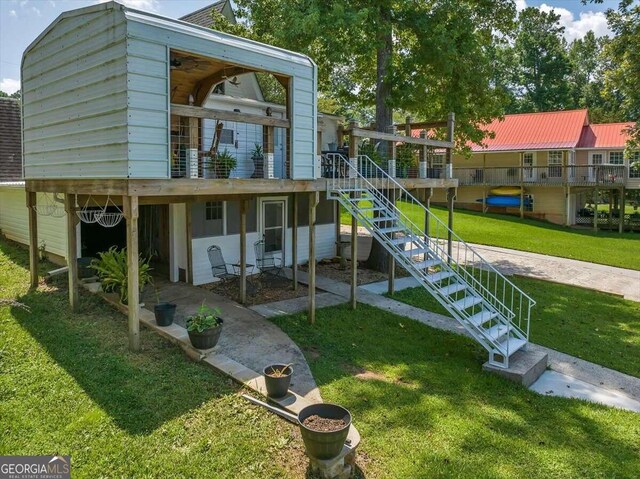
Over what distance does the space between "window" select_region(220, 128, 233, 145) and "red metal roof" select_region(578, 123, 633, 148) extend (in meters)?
26.0

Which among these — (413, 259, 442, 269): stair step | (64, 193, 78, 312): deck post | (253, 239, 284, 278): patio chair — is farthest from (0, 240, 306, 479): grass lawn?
(253, 239, 284, 278): patio chair

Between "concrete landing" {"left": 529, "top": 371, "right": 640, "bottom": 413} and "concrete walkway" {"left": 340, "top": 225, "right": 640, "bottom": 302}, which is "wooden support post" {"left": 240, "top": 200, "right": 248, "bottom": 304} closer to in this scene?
"concrete landing" {"left": 529, "top": 371, "right": 640, "bottom": 413}

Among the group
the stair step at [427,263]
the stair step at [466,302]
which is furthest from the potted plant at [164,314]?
the stair step at [466,302]

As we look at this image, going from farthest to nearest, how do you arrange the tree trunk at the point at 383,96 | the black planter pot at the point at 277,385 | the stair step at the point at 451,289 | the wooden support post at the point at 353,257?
the tree trunk at the point at 383,96, the wooden support post at the point at 353,257, the stair step at the point at 451,289, the black planter pot at the point at 277,385

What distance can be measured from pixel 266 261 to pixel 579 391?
8344 millimetres

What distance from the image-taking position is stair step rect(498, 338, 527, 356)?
7031 millimetres

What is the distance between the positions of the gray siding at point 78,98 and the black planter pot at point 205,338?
2413 millimetres

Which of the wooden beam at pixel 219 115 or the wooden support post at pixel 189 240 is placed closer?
the wooden beam at pixel 219 115

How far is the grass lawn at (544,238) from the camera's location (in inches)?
706

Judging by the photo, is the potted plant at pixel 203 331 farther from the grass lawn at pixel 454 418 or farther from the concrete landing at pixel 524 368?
the concrete landing at pixel 524 368

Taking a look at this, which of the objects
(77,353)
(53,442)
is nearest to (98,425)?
(53,442)

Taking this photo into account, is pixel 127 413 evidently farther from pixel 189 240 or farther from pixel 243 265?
pixel 189 240

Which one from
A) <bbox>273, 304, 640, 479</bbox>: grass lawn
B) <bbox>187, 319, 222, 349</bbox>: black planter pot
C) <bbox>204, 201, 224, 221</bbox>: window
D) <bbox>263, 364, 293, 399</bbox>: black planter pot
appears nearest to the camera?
<bbox>273, 304, 640, 479</bbox>: grass lawn

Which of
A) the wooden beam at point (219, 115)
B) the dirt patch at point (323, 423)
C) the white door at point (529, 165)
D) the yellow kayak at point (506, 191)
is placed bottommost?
the dirt patch at point (323, 423)
